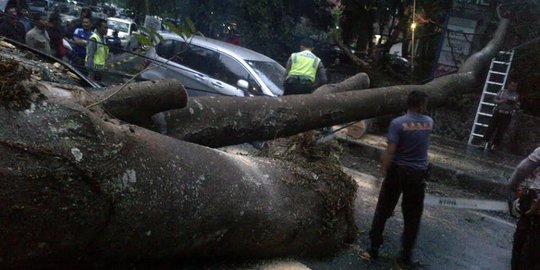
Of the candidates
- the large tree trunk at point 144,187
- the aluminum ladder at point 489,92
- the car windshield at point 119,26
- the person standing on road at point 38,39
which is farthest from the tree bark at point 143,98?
the car windshield at point 119,26

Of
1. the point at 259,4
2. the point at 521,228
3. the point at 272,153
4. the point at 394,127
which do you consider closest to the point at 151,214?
the point at 272,153

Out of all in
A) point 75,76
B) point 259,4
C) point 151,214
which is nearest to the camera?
point 151,214

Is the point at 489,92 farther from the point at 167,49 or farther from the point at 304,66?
the point at 167,49

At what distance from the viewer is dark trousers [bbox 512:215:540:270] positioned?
13.4 ft

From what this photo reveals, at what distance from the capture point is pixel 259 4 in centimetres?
1402

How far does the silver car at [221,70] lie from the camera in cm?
852

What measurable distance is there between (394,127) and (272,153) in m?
1.16

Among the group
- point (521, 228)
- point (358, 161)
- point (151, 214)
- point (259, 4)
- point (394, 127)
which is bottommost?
point (358, 161)

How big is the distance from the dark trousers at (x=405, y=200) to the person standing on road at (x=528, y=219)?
787mm

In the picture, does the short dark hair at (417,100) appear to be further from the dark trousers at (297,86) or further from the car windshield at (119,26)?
the car windshield at (119,26)

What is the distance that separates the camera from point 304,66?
7.78m

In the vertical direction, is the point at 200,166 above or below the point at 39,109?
below

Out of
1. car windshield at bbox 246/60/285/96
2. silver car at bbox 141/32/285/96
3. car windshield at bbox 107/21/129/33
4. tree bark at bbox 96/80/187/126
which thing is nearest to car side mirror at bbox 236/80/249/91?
silver car at bbox 141/32/285/96

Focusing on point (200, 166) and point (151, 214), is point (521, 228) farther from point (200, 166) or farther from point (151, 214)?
→ point (151, 214)
